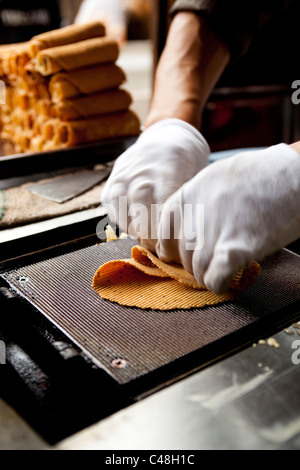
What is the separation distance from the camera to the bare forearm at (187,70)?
1.13 meters

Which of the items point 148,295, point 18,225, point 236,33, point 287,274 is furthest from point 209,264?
point 236,33

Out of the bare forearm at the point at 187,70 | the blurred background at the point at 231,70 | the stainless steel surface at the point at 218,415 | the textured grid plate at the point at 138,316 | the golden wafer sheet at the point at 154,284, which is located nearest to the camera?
the stainless steel surface at the point at 218,415

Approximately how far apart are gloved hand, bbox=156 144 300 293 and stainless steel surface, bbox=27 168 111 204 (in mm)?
758

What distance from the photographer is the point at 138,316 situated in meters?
0.81

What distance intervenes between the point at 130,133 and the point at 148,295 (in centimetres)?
119

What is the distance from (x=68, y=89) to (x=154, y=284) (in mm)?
1148

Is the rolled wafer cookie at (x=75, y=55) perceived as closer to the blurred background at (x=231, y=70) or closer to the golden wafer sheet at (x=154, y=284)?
the blurred background at (x=231, y=70)

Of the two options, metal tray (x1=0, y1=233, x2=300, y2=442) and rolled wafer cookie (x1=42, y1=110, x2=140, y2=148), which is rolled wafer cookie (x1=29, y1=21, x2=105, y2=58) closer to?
rolled wafer cookie (x1=42, y1=110, x2=140, y2=148)

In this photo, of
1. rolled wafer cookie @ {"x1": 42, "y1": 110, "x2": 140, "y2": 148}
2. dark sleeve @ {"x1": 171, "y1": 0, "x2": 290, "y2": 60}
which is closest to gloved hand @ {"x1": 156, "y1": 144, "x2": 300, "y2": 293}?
dark sleeve @ {"x1": 171, "y1": 0, "x2": 290, "y2": 60}

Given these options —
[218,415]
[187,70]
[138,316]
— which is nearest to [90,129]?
[187,70]

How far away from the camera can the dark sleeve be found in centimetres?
129

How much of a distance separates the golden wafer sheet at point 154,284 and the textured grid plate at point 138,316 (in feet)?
0.05

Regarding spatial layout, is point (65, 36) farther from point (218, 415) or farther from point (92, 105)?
point (218, 415)

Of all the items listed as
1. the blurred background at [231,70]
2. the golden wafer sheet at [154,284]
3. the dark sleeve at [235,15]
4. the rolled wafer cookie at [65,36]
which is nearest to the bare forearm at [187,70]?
the dark sleeve at [235,15]
